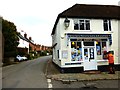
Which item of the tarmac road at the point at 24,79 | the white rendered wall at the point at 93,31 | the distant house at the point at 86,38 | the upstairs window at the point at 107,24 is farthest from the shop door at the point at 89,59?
the tarmac road at the point at 24,79

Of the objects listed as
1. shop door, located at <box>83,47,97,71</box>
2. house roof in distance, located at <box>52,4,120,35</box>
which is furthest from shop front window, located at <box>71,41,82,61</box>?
house roof in distance, located at <box>52,4,120,35</box>

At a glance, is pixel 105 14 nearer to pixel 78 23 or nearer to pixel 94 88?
pixel 78 23

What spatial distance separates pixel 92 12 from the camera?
23.5m

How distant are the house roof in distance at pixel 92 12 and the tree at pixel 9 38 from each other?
19.9m

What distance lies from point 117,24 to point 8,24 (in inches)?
937

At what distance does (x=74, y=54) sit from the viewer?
21.7m

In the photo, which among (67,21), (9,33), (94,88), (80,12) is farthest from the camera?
(9,33)

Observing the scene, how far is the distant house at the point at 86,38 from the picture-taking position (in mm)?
21516

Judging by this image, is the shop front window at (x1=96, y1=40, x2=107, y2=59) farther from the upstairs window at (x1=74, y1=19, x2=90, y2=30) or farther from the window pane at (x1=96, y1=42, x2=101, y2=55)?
the upstairs window at (x1=74, y1=19, x2=90, y2=30)

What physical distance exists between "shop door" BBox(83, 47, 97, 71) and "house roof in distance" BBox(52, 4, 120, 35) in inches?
124

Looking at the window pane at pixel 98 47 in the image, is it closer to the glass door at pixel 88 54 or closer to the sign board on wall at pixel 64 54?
the glass door at pixel 88 54

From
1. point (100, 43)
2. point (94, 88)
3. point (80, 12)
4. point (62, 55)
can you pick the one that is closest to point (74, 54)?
point (62, 55)

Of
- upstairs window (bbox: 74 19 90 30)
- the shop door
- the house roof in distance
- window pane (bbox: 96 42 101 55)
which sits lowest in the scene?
the shop door

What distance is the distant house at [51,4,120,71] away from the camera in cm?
2152
